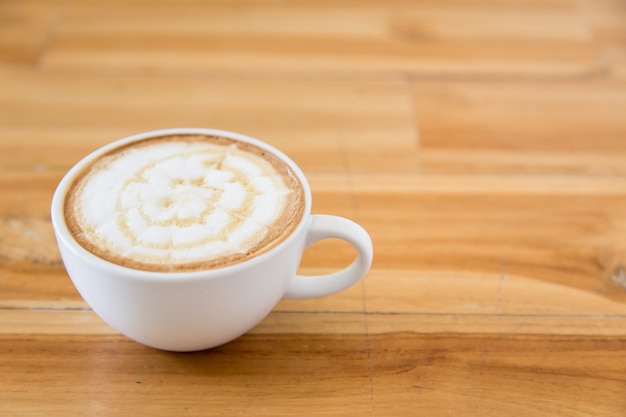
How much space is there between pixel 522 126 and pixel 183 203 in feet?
1.68

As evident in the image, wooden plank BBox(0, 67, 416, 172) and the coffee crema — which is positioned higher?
the coffee crema

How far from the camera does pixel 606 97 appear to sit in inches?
36.7

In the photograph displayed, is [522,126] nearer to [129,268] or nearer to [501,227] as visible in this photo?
[501,227]

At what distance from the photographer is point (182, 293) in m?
0.45

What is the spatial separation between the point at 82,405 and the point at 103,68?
556 mm

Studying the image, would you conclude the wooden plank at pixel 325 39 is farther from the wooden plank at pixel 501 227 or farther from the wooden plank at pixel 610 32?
the wooden plank at pixel 501 227

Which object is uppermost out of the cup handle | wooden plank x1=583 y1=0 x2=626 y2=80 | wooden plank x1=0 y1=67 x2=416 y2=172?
the cup handle

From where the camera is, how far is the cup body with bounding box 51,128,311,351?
17.7 inches

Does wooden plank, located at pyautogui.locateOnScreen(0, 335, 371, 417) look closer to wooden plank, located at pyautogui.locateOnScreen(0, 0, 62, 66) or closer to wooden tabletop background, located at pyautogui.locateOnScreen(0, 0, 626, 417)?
wooden tabletop background, located at pyautogui.locateOnScreen(0, 0, 626, 417)

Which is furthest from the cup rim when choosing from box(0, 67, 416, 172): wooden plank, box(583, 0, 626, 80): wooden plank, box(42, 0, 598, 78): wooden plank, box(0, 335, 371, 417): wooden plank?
box(583, 0, 626, 80): wooden plank

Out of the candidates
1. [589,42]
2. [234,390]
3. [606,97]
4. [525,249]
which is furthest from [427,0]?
[234,390]

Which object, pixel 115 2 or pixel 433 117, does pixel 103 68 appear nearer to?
pixel 115 2

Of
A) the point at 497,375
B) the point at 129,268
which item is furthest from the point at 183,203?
the point at 497,375

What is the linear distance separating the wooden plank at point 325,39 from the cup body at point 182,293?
19.2 inches
